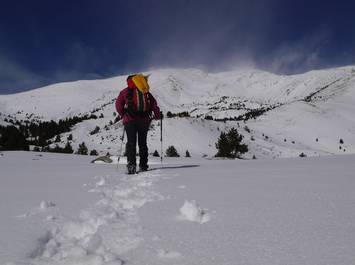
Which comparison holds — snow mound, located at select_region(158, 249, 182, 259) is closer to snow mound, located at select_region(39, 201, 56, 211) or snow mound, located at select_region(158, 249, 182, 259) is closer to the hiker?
snow mound, located at select_region(39, 201, 56, 211)

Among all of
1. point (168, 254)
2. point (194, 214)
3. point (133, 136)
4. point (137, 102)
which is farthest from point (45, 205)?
point (137, 102)

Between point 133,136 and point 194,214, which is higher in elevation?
point 133,136

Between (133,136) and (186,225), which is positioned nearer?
(186,225)

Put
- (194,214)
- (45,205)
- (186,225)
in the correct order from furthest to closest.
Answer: (45,205), (194,214), (186,225)

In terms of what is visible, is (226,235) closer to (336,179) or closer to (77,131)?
(336,179)

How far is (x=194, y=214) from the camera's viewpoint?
3320 mm

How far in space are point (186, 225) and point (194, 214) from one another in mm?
260

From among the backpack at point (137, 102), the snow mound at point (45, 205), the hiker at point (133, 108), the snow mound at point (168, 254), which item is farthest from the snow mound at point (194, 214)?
the backpack at point (137, 102)

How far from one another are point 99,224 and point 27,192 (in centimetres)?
254

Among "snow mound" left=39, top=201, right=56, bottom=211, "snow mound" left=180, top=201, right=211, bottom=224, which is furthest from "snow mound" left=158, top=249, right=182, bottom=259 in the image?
"snow mound" left=39, top=201, right=56, bottom=211

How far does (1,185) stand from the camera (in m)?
6.02

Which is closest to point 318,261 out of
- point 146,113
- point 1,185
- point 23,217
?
point 23,217

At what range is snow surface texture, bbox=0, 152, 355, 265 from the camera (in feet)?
7.39

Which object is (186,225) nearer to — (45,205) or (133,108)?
(45,205)
